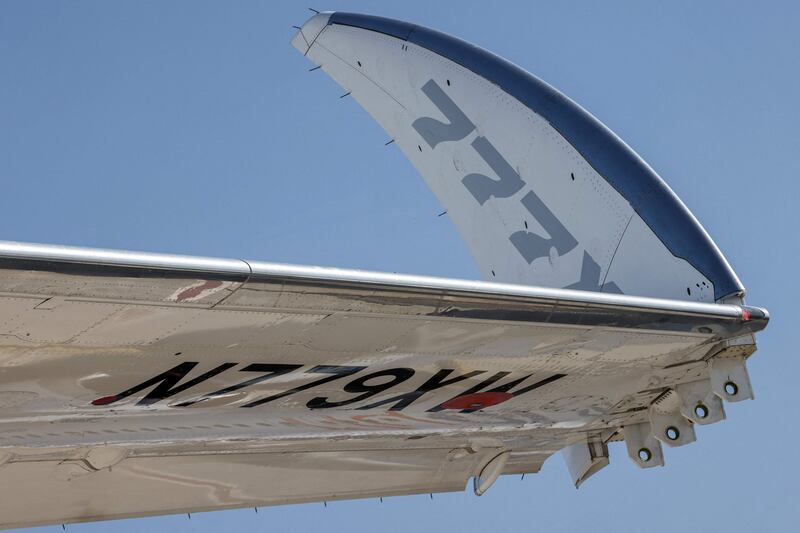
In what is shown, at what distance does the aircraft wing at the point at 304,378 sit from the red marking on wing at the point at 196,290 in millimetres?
14

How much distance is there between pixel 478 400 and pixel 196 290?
4192 mm

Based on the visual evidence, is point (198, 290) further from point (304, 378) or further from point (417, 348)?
point (417, 348)

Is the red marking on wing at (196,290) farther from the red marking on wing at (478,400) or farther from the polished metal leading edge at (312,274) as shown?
the red marking on wing at (478,400)

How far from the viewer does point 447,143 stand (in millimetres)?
16156

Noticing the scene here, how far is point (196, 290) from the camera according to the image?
23.6 ft

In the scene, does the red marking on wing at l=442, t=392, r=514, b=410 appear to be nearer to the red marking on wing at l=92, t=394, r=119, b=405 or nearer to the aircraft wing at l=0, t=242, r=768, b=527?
the aircraft wing at l=0, t=242, r=768, b=527

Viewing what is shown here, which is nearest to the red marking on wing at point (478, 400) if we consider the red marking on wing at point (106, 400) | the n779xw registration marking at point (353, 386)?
the n779xw registration marking at point (353, 386)

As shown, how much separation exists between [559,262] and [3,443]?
687 cm

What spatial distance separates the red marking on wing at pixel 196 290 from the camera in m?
7.16

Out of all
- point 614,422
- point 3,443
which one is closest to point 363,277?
point 3,443

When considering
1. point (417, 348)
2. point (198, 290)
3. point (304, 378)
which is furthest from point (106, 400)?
point (417, 348)

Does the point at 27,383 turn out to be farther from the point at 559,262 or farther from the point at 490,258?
the point at 490,258

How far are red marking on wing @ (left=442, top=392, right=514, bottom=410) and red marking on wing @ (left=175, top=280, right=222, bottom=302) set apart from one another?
→ 12.7 ft

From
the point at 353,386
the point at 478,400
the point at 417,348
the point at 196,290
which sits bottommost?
the point at 478,400
